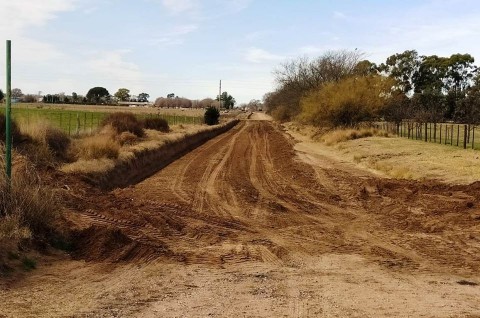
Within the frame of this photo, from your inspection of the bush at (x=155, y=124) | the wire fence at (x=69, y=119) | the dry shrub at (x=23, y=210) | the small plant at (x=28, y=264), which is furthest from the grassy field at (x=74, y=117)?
the small plant at (x=28, y=264)

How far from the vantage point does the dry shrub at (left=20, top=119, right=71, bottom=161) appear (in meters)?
18.9

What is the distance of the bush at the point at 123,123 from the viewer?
31703 mm

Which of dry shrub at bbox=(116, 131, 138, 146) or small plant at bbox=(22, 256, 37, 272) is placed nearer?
small plant at bbox=(22, 256, 37, 272)

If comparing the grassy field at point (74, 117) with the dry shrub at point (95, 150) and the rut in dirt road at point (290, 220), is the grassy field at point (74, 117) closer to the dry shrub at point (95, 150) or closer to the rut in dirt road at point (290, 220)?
the dry shrub at point (95, 150)

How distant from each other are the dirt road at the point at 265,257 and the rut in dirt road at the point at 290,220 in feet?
0.11

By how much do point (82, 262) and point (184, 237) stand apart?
2.50 metres

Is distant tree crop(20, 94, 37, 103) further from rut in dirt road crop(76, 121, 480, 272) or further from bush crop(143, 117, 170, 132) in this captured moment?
rut in dirt road crop(76, 121, 480, 272)

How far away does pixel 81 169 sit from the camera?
57.1 feet

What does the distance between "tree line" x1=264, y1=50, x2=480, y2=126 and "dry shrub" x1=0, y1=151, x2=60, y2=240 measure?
124 feet

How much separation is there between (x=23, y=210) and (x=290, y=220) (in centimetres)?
619

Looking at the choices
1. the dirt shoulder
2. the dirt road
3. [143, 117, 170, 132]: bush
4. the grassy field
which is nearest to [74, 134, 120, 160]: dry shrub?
the grassy field

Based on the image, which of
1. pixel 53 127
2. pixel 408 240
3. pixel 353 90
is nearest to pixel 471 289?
pixel 408 240

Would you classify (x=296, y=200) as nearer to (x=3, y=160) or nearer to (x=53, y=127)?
(x=3, y=160)

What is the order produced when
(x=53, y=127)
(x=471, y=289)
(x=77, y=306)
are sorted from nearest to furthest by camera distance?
(x=77, y=306), (x=471, y=289), (x=53, y=127)
